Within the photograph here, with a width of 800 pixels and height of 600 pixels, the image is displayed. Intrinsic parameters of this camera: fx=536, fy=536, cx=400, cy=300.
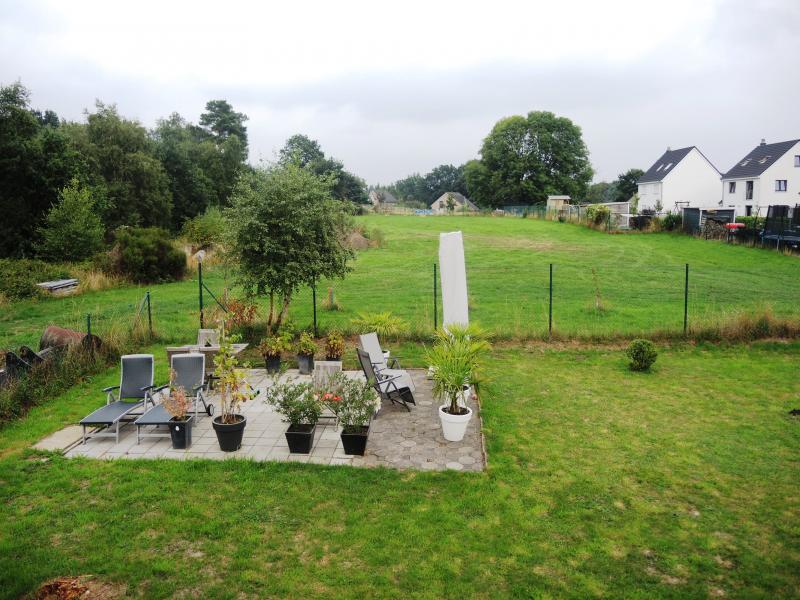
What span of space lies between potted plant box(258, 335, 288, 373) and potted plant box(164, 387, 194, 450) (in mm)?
3102

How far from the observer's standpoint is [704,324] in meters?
12.1

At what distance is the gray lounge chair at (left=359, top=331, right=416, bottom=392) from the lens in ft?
27.2

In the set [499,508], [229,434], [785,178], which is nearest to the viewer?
[499,508]

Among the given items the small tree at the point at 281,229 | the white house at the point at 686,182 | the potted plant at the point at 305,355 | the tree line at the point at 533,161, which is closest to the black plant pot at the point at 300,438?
the potted plant at the point at 305,355

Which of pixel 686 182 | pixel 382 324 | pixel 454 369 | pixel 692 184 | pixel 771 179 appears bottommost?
pixel 382 324

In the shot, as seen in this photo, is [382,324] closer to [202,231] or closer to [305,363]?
[305,363]

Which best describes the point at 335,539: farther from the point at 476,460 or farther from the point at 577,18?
the point at 577,18

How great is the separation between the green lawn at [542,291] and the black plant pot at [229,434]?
643 cm

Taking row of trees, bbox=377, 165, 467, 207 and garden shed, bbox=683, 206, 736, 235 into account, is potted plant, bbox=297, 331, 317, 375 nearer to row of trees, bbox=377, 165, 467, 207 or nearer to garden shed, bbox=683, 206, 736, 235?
garden shed, bbox=683, 206, 736, 235

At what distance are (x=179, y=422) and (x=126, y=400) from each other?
2031mm

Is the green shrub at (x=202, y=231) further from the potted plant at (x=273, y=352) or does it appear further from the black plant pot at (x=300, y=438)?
the black plant pot at (x=300, y=438)

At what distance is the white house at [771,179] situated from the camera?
1564 inches

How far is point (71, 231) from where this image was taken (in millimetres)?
21578

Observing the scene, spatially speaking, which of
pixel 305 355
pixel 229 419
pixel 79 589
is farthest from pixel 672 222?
pixel 79 589
